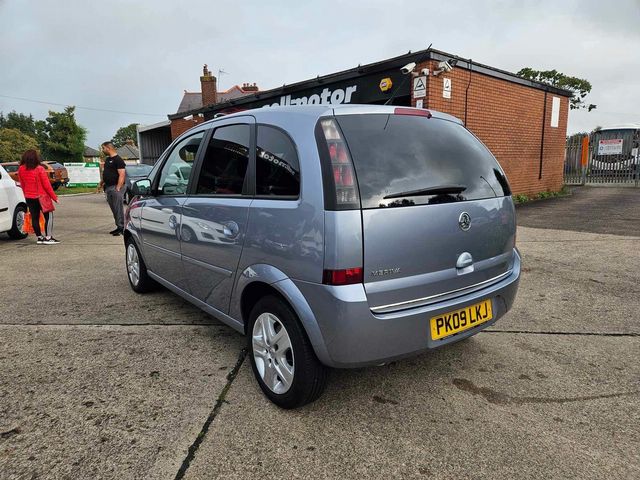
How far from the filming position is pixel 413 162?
2.32 m

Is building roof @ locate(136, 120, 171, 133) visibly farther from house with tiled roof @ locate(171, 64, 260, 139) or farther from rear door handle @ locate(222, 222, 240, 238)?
rear door handle @ locate(222, 222, 240, 238)

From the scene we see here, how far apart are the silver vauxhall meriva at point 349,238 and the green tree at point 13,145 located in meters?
56.8

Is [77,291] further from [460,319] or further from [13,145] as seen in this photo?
[13,145]

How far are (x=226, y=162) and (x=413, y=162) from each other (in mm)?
1290

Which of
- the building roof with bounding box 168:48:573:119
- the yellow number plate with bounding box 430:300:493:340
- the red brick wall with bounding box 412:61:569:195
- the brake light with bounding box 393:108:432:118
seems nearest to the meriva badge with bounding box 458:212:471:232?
the yellow number plate with bounding box 430:300:493:340

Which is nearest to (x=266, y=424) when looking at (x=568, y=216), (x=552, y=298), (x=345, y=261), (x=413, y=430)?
(x=413, y=430)

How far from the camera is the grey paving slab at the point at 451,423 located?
6.46ft

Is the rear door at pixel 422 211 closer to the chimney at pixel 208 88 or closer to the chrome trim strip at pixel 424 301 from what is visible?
the chrome trim strip at pixel 424 301

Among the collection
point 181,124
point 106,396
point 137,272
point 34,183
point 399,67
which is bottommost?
point 106,396

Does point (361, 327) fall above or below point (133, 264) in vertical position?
above

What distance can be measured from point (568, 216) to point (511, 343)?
707 cm

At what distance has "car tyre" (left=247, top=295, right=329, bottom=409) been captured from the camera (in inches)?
89.0

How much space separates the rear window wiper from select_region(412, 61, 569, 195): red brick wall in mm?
6803

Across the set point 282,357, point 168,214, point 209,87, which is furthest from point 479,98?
point 209,87
